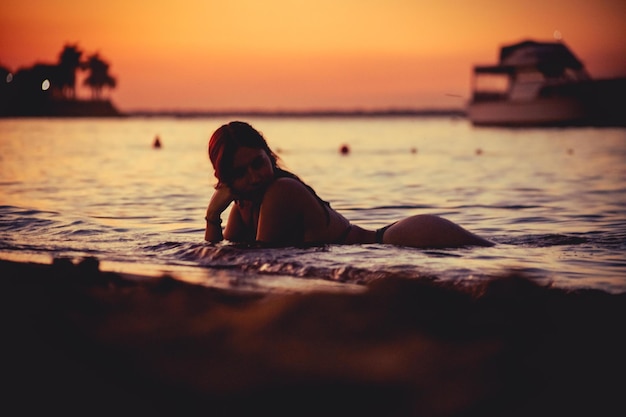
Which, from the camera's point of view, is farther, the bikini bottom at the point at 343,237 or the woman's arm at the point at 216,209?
the bikini bottom at the point at 343,237

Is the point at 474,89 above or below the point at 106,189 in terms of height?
above

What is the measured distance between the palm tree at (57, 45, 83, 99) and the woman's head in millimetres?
121515

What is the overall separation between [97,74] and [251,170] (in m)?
131

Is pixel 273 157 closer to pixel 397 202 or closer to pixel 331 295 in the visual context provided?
pixel 331 295

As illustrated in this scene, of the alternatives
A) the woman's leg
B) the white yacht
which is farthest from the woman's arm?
the white yacht

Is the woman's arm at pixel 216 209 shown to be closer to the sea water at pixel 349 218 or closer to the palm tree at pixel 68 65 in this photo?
the sea water at pixel 349 218

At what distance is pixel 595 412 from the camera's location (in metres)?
2.45

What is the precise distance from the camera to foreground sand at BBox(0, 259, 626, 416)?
2473 mm

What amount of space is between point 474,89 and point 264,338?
71.5 m

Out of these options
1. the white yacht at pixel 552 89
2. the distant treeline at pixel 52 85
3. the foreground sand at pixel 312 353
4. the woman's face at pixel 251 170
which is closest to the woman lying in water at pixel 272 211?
the woman's face at pixel 251 170

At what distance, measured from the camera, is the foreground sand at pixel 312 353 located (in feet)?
8.11

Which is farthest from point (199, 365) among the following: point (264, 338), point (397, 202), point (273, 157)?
point (397, 202)

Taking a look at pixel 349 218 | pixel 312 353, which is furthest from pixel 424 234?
pixel 349 218

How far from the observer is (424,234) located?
20.1 ft
